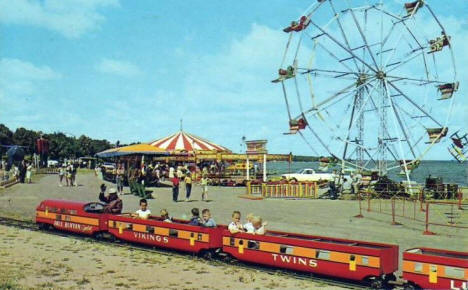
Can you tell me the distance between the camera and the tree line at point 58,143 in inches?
3723

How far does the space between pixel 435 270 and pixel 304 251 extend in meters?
2.49

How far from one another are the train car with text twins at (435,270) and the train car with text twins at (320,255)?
0.47m

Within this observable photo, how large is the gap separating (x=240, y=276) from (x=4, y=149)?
78.3 metres

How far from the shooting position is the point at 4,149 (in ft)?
261

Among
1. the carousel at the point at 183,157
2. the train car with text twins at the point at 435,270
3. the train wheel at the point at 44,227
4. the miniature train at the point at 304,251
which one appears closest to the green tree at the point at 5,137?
the carousel at the point at 183,157

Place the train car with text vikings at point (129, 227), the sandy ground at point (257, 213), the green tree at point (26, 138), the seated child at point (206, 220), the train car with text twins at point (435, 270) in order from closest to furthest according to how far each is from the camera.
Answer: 1. the train car with text twins at point (435, 270)
2. the sandy ground at point (257, 213)
3. the train car with text vikings at point (129, 227)
4. the seated child at point (206, 220)
5. the green tree at point (26, 138)

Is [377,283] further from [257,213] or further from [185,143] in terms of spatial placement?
[185,143]

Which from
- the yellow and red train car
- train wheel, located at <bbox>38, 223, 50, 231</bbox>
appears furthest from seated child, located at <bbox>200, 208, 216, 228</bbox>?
train wheel, located at <bbox>38, 223, 50, 231</bbox>

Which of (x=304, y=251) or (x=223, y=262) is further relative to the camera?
(x=223, y=262)

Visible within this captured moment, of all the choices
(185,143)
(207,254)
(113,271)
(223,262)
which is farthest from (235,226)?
(185,143)

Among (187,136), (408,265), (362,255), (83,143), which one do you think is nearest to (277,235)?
(362,255)

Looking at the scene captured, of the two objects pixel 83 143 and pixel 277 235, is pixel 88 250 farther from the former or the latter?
pixel 83 143

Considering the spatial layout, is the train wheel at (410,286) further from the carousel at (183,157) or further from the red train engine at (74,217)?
the carousel at (183,157)

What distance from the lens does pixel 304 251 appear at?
9.96 meters
